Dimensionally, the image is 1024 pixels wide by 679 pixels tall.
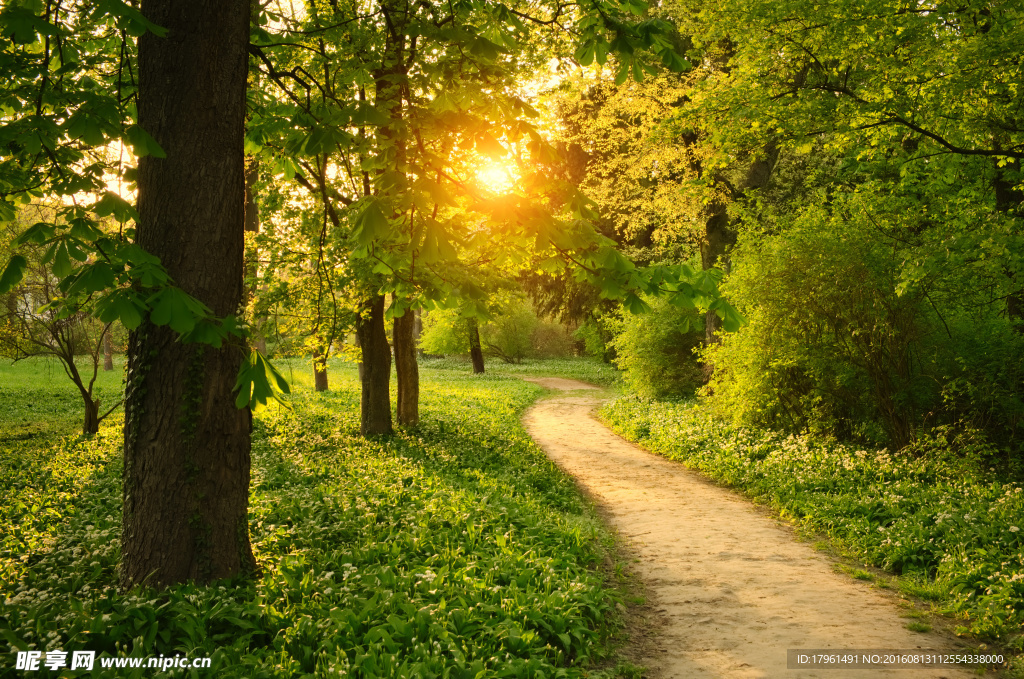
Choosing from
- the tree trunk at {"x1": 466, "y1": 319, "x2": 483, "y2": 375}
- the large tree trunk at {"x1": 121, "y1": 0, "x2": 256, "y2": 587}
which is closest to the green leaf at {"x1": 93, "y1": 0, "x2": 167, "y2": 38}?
the large tree trunk at {"x1": 121, "y1": 0, "x2": 256, "y2": 587}

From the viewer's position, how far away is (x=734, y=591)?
596 cm

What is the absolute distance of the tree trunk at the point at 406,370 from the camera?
1401 cm

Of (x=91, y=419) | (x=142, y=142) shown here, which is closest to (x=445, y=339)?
(x=91, y=419)

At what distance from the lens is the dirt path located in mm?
4734

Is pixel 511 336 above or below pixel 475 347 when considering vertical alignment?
above

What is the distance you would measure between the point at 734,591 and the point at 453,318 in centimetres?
584

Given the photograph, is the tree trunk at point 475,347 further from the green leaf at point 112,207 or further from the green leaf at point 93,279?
the green leaf at point 93,279

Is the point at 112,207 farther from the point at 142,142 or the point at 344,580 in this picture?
the point at 344,580

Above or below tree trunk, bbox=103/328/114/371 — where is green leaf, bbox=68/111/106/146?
above

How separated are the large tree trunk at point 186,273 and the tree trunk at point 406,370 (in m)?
9.64

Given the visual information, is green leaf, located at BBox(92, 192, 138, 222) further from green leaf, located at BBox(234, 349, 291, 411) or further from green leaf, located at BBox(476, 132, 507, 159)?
green leaf, located at BBox(476, 132, 507, 159)

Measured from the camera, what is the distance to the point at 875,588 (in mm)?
5977

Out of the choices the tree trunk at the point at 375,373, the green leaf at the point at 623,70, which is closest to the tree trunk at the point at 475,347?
the tree trunk at the point at 375,373

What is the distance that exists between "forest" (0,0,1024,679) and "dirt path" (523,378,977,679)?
0.10 meters
